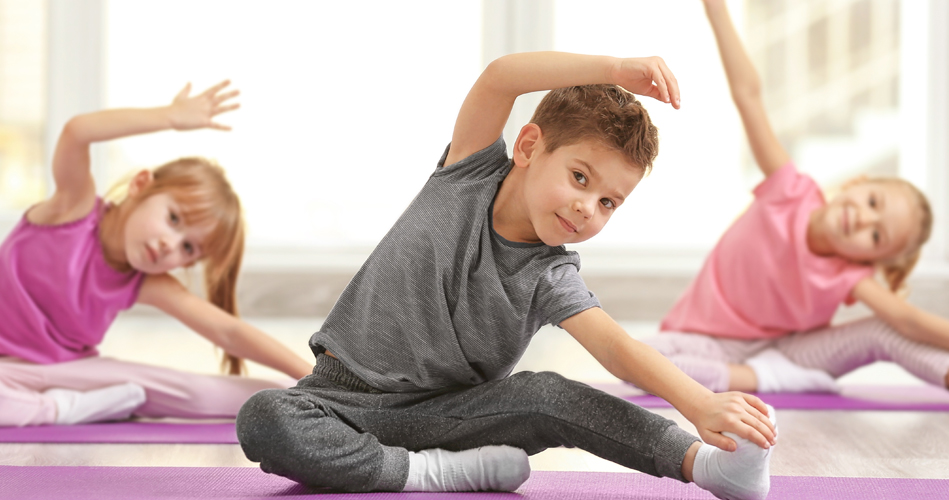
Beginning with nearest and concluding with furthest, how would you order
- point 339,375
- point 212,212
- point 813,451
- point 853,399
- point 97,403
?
point 339,375, point 813,451, point 97,403, point 212,212, point 853,399

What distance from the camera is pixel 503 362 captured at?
105 cm

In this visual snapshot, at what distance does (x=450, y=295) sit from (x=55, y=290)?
0.82 meters

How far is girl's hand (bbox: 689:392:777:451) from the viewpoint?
33.5 inches

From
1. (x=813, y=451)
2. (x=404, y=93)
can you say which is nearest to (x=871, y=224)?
(x=813, y=451)

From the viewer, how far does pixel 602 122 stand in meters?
0.95

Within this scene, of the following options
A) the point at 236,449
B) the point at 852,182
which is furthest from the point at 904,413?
the point at 236,449

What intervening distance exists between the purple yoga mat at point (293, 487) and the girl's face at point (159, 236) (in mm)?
483

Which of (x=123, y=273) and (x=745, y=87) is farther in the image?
(x=745, y=87)

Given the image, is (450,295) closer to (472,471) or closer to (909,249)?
(472,471)

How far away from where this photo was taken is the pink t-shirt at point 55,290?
4.91 feet

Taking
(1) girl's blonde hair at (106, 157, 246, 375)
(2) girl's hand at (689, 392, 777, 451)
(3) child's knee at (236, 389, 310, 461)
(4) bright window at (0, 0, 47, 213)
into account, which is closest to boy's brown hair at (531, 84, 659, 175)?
(2) girl's hand at (689, 392, 777, 451)

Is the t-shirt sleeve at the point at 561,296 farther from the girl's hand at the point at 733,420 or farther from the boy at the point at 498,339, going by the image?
the girl's hand at the point at 733,420

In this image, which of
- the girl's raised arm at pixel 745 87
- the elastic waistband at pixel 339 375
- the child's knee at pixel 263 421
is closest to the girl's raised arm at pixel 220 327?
the elastic waistband at pixel 339 375

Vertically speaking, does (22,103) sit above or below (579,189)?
below
